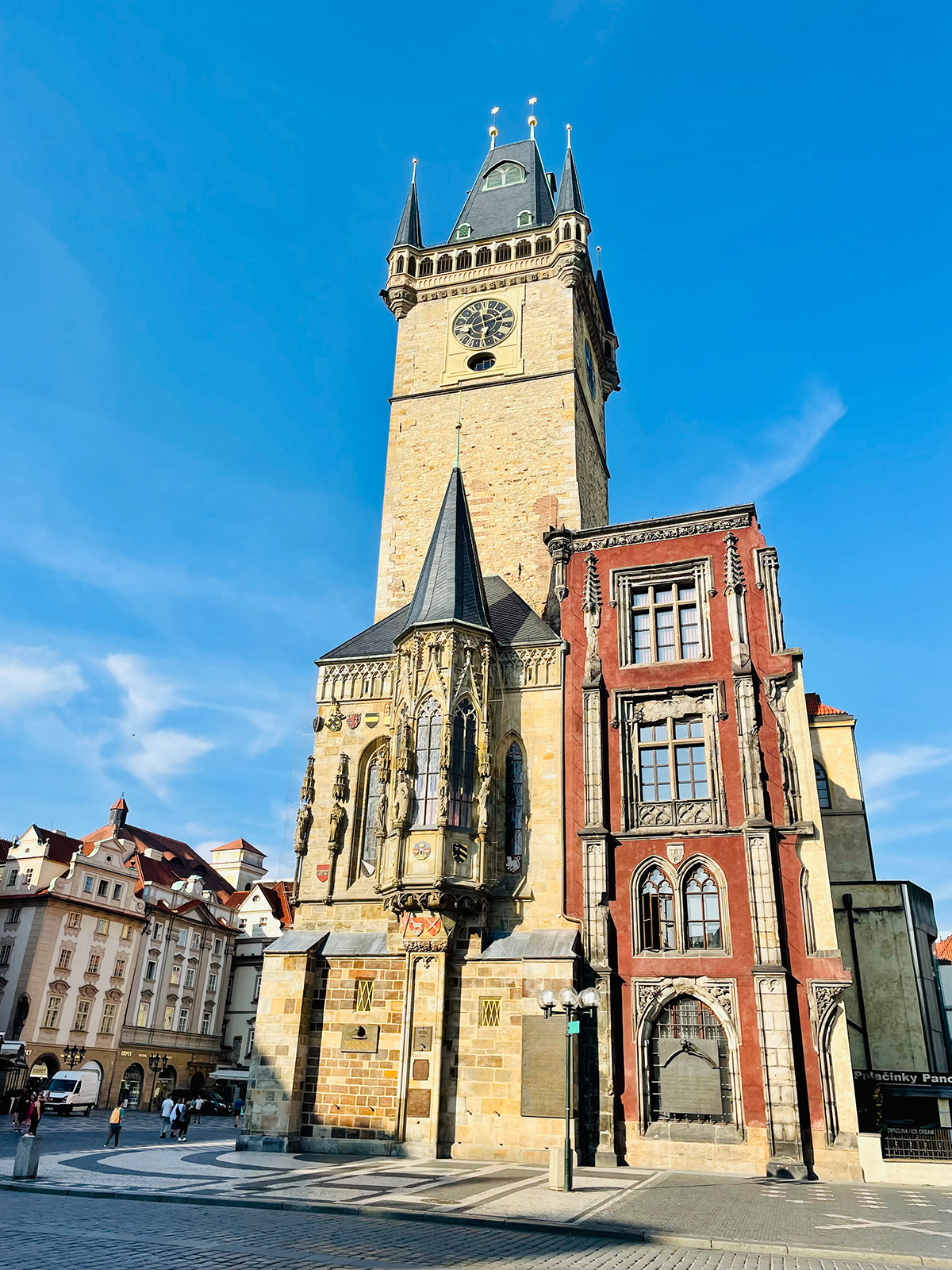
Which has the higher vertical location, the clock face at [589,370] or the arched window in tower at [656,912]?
the clock face at [589,370]

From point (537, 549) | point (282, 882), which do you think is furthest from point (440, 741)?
point (282, 882)

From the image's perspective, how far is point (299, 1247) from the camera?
33.7 ft

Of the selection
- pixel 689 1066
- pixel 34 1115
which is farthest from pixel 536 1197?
pixel 34 1115

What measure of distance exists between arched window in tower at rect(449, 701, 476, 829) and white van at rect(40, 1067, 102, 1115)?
27.8m

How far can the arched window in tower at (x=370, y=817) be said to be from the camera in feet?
82.9

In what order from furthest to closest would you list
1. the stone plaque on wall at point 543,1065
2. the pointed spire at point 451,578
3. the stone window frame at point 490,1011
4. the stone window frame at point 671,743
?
the pointed spire at point 451,578 < the stone window frame at point 671,743 < the stone window frame at point 490,1011 < the stone plaque on wall at point 543,1065

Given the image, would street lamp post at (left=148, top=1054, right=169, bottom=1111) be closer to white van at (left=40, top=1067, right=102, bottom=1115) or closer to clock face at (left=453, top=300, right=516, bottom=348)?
white van at (left=40, top=1067, right=102, bottom=1115)

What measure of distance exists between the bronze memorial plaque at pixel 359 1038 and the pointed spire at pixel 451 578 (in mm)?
10056

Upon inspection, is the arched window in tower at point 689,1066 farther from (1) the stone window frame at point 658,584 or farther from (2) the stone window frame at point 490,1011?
(1) the stone window frame at point 658,584

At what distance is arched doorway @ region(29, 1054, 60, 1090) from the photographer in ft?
153

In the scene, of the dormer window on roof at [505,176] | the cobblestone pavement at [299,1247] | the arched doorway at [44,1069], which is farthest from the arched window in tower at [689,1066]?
the arched doorway at [44,1069]

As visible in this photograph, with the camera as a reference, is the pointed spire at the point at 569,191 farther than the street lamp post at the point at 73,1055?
No

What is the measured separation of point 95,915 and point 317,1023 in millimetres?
35041

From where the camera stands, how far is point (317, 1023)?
76.2 ft
